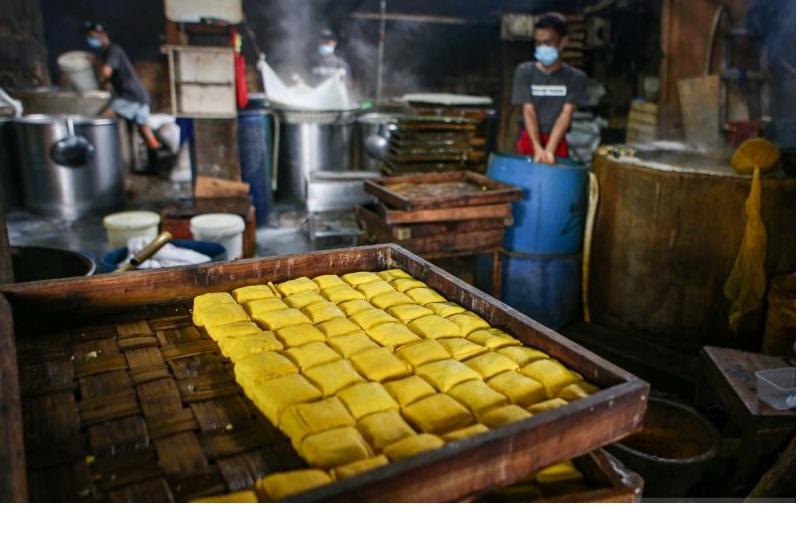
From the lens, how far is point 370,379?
Result: 6.19ft

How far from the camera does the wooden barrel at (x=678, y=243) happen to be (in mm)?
4246

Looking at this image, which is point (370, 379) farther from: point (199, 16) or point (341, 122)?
point (341, 122)

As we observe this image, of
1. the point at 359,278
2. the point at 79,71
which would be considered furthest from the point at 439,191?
the point at 79,71

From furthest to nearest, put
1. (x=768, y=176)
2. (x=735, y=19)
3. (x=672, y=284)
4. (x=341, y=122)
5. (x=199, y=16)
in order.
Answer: (x=341, y=122) → (x=735, y=19) → (x=199, y=16) → (x=672, y=284) → (x=768, y=176)

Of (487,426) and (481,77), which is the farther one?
(481,77)

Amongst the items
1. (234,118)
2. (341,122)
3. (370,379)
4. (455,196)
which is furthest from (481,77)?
(370,379)

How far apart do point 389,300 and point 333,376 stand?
1.97 ft

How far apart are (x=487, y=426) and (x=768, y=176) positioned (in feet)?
11.6

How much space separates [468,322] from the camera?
7.28ft

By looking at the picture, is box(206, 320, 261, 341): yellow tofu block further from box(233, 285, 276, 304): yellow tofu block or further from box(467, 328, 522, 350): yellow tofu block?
box(467, 328, 522, 350): yellow tofu block

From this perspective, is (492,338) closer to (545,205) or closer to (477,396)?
(477,396)

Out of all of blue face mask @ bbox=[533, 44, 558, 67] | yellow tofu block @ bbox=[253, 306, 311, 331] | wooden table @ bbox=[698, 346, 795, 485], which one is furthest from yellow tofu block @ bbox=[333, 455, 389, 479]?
blue face mask @ bbox=[533, 44, 558, 67]

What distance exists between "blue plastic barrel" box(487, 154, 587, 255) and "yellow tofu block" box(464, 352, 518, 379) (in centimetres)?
325

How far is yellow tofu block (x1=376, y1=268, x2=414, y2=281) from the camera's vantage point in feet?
8.77
